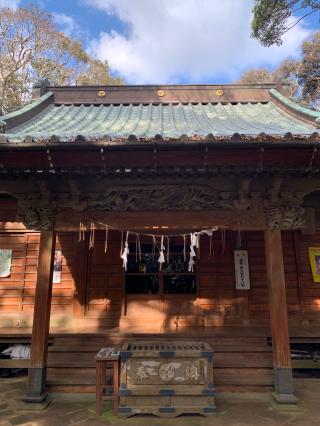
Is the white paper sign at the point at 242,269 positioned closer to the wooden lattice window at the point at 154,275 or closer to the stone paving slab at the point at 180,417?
the wooden lattice window at the point at 154,275

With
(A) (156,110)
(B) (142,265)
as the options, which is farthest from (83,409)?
(A) (156,110)

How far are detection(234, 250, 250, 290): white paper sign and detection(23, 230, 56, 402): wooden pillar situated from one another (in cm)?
493

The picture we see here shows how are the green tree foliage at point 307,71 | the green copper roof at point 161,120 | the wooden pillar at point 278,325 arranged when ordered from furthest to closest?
the green tree foliage at point 307,71, the green copper roof at point 161,120, the wooden pillar at point 278,325

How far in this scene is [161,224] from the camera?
20.7 feet

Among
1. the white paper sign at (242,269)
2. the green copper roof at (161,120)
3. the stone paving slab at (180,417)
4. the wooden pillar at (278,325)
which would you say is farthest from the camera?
the white paper sign at (242,269)

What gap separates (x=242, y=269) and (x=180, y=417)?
4.47m

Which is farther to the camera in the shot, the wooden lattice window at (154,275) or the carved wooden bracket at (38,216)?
the wooden lattice window at (154,275)

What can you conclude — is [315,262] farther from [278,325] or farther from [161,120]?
[161,120]

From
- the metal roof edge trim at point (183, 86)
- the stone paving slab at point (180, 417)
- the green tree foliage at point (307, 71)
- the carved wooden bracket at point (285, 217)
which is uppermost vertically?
the green tree foliage at point (307, 71)

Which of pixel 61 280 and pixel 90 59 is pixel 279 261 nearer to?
pixel 61 280

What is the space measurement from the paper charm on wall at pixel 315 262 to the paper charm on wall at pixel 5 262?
8.33 m

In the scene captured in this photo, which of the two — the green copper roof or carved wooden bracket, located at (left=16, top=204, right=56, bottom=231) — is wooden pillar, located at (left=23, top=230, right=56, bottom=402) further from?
the green copper roof

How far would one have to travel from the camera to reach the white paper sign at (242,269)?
8938mm

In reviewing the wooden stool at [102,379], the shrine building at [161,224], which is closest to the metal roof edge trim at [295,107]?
the shrine building at [161,224]
